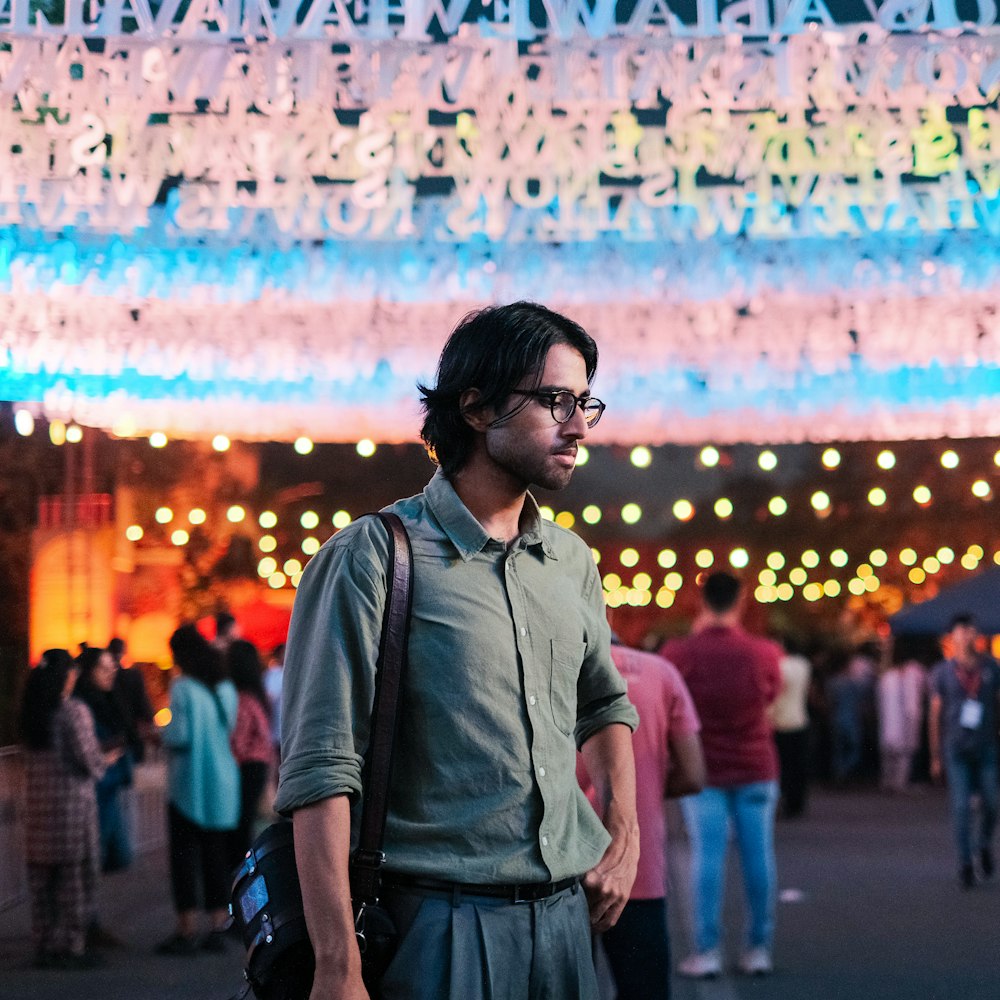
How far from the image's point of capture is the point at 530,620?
2691mm

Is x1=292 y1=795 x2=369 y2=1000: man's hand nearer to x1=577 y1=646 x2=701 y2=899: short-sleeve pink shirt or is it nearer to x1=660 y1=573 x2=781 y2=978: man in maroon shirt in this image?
x1=577 y1=646 x2=701 y2=899: short-sleeve pink shirt

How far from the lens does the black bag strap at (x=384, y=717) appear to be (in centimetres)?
246

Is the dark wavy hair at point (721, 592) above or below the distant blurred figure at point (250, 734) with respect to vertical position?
above

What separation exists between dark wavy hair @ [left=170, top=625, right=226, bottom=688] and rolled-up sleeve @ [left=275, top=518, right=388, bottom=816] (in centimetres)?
636

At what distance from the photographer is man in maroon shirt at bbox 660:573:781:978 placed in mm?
7676

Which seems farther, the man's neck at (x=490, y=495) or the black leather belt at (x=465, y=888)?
the man's neck at (x=490, y=495)

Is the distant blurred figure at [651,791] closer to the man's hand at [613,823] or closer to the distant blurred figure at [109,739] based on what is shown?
the man's hand at [613,823]

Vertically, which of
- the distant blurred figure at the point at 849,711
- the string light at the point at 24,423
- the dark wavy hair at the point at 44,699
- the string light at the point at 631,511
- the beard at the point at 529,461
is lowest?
the distant blurred figure at the point at 849,711

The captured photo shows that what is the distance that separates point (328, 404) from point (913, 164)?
12.1 meters

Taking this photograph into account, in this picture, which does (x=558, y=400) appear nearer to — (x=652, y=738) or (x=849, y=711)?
(x=652, y=738)

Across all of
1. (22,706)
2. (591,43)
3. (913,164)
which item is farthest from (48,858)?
(913,164)

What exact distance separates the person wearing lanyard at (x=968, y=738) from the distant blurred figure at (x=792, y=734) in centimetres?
373

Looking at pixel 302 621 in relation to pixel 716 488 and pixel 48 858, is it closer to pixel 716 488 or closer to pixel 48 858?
pixel 48 858

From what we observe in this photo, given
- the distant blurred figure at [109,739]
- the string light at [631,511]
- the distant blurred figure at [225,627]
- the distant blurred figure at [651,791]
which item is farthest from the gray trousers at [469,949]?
the string light at [631,511]
